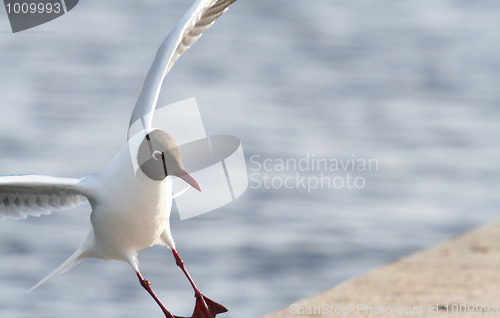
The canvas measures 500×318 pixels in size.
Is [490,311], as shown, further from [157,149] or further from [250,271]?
[250,271]

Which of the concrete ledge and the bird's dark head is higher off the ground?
the bird's dark head

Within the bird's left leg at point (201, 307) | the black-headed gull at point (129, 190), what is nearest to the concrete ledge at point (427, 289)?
the bird's left leg at point (201, 307)

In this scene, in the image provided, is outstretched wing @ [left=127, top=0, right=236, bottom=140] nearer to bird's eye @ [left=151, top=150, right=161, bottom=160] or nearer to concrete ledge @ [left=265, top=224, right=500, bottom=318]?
bird's eye @ [left=151, top=150, right=161, bottom=160]

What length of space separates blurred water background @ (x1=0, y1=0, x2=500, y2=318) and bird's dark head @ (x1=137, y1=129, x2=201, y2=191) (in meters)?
→ 2.55

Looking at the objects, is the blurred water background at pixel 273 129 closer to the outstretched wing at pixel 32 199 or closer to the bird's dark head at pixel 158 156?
the outstretched wing at pixel 32 199

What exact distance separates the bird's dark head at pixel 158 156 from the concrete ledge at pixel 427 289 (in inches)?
30.8

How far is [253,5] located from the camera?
16453 millimetres

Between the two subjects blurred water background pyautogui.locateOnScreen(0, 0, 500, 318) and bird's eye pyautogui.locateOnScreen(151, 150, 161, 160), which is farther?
blurred water background pyautogui.locateOnScreen(0, 0, 500, 318)

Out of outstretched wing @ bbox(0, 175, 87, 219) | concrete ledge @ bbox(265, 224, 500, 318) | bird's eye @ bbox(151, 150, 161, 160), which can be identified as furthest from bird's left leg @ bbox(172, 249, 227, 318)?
bird's eye @ bbox(151, 150, 161, 160)

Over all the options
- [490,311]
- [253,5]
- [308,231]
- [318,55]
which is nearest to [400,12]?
[253,5]

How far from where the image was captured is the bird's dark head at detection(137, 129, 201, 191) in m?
3.52

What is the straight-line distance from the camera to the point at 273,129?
377 inches

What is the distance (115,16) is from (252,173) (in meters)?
7.15

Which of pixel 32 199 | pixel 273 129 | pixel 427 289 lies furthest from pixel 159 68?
pixel 273 129
